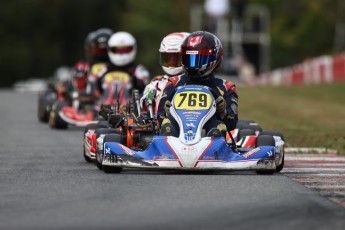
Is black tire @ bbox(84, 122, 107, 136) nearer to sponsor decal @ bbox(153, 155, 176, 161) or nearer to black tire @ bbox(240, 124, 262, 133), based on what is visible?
black tire @ bbox(240, 124, 262, 133)

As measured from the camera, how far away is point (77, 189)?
11375 millimetres

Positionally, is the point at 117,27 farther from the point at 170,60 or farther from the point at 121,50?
the point at 170,60

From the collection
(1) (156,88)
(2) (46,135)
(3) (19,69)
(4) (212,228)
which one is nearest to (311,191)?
(4) (212,228)

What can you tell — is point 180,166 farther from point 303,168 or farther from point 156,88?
point 156,88

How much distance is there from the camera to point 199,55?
13836 mm

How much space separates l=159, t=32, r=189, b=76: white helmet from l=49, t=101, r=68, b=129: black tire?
7621 mm

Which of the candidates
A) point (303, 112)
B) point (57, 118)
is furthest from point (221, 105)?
point (303, 112)

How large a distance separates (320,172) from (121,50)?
9884 millimetres

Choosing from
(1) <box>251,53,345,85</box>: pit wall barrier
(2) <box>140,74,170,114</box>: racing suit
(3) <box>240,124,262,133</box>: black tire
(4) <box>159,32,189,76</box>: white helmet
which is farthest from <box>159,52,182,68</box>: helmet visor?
(1) <box>251,53,345,85</box>: pit wall barrier

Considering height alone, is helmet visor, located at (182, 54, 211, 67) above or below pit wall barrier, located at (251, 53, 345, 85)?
above

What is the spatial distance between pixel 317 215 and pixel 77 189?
8.35 feet

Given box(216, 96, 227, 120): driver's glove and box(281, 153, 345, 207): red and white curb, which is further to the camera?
box(216, 96, 227, 120): driver's glove

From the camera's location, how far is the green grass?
19.4 meters

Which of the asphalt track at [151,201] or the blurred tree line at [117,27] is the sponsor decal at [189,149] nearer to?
the asphalt track at [151,201]
